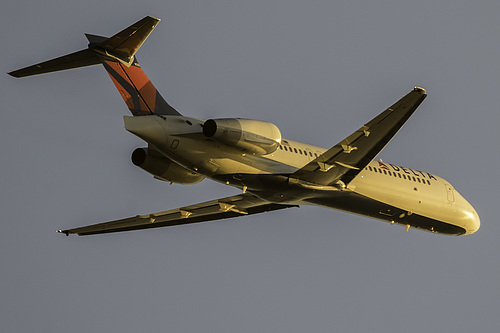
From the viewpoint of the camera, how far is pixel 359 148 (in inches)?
1104

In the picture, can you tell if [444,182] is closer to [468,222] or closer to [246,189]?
[468,222]

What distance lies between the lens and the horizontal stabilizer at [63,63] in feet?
87.6

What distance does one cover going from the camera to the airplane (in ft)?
86.7

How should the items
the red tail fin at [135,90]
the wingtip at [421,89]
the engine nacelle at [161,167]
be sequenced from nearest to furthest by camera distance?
the wingtip at [421,89], the red tail fin at [135,90], the engine nacelle at [161,167]

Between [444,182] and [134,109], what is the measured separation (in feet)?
46.0

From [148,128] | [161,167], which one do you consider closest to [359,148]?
[161,167]

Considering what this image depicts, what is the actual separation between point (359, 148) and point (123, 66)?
846 cm

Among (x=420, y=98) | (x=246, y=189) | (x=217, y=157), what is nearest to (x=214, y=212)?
(x=246, y=189)

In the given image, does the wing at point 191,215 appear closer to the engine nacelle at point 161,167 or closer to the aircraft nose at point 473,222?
the engine nacelle at point 161,167

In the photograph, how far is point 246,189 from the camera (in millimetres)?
29656

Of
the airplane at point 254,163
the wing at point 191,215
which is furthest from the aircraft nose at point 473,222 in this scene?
the wing at point 191,215

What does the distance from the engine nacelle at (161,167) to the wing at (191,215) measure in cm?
300

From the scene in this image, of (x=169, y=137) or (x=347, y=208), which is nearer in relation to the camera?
(x=169, y=137)

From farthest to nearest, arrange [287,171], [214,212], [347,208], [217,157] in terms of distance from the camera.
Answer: [214,212]
[347,208]
[287,171]
[217,157]
